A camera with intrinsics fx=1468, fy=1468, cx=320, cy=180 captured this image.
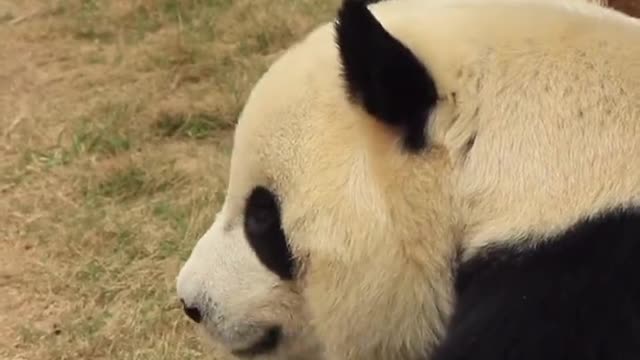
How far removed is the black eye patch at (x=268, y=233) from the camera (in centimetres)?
274

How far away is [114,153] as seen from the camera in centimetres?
576

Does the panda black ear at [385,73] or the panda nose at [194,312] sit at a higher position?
the panda black ear at [385,73]

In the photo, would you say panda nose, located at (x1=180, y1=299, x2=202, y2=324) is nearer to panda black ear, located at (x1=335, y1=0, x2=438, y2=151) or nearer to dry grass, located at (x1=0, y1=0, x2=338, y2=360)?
panda black ear, located at (x1=335, y1=0, x2=438, y2=151)

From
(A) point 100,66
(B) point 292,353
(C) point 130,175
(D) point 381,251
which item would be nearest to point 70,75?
(A) point 100,66

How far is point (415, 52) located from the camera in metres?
2.51

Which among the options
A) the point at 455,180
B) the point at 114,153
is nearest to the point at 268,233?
the point at 455,180

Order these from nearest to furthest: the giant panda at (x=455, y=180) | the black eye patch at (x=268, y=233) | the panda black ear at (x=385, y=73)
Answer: the giant panda at (x=455, y=180) < the panda black ear at (x=385, y=73) < the black eye patch at (x=268, y=233)

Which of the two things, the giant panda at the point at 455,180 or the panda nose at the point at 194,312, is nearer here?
the giant panda at the point at 455,180

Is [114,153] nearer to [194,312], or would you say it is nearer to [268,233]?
[194,312]

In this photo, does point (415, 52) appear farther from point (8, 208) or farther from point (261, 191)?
point (8, 208)

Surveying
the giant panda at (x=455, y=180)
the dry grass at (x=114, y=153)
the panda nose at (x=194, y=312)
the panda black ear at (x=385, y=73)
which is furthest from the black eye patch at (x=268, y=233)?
the dry grass at (x=114, y=153)

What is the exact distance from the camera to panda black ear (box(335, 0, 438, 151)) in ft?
7.88

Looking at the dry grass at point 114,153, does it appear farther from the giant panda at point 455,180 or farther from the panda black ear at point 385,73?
the panda black ear at point 385,73

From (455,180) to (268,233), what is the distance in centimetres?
47
